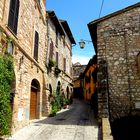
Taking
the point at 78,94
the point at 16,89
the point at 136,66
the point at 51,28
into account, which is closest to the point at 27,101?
the point at 16,89

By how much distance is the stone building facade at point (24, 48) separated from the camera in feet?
23.3

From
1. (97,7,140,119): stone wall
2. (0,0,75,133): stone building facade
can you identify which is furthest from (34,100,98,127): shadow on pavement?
(97,7,140,119): stone wall

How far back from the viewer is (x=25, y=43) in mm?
9297

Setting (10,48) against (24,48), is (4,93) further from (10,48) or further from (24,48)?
(24,48)

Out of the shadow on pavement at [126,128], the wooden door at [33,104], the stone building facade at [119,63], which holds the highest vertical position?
the stone building facade at [119,63]

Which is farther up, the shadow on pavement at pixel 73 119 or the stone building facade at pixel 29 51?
the stone building facade at pixel 29 51

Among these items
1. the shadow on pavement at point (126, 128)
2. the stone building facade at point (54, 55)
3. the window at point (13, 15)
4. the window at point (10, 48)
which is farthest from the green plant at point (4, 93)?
the stone building facade at point (54, 55)

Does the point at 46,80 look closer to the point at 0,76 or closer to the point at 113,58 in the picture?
the point at 113,58

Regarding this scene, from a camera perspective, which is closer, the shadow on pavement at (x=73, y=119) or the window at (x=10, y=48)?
the window at (x=10, y=48)

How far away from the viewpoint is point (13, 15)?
771 cm

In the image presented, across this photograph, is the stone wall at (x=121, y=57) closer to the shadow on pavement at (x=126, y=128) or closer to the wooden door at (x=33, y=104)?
the shadow on pavement at (x=126, y=128)

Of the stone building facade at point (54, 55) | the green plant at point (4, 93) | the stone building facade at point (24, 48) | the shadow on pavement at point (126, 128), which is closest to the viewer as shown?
the green plant at point (4, 93)

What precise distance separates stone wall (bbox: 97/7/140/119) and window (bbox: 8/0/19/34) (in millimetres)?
4098

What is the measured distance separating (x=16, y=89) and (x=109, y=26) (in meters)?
5.50
